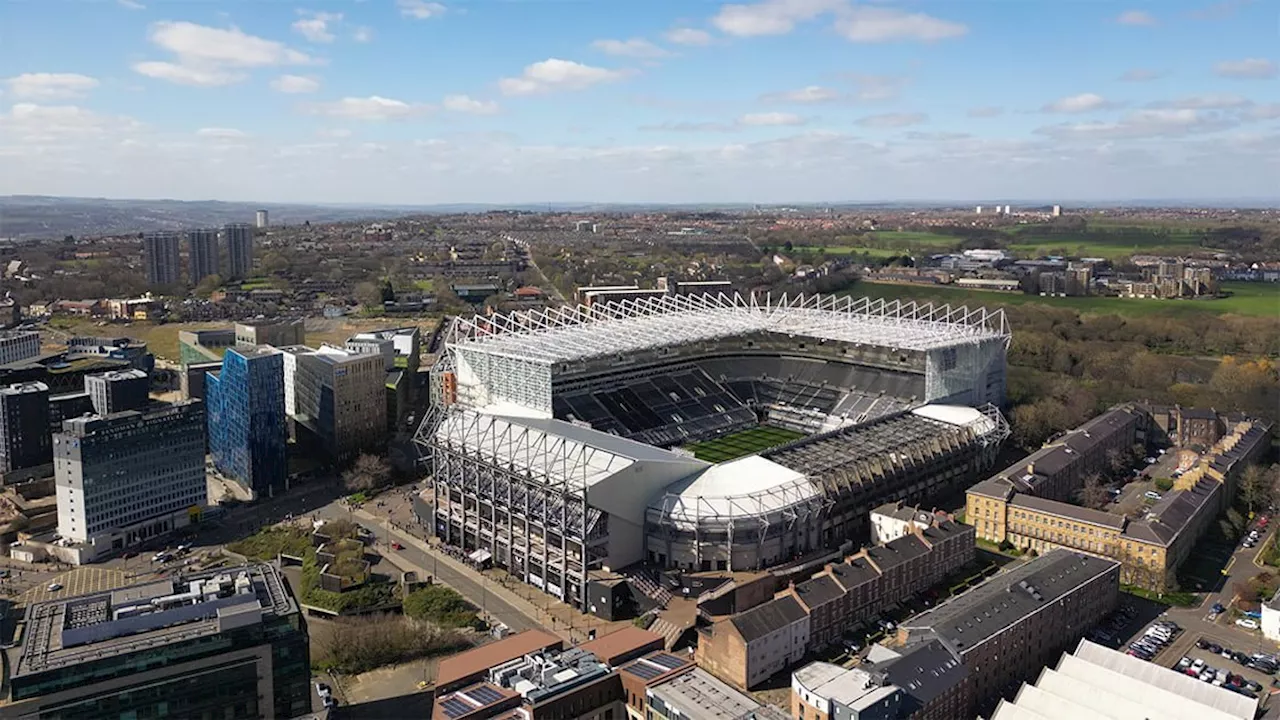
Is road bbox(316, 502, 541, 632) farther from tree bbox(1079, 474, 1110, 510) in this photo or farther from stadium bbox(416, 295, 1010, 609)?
tree bbox(1079, 474, 1110, 510)

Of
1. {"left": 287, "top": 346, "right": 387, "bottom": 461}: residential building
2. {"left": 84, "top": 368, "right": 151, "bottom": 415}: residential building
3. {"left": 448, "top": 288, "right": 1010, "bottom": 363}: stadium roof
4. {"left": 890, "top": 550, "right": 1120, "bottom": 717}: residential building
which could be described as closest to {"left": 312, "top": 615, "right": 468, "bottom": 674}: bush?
{"left": 890, "top": 550, "right": 1120, "bottom": 717}: residential building

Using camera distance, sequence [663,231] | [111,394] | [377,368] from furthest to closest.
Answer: [663,231] → [377,368] → [111,394]

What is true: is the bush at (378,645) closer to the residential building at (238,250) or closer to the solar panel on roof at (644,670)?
the solar panel on roof at (644,670)

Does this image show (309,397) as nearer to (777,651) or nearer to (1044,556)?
(777,651)

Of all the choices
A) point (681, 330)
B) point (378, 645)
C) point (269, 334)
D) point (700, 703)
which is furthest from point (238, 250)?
point (700, 703)

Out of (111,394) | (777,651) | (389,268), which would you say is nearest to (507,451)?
(777,651)

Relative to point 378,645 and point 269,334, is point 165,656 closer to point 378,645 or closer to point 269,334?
point 378,645
